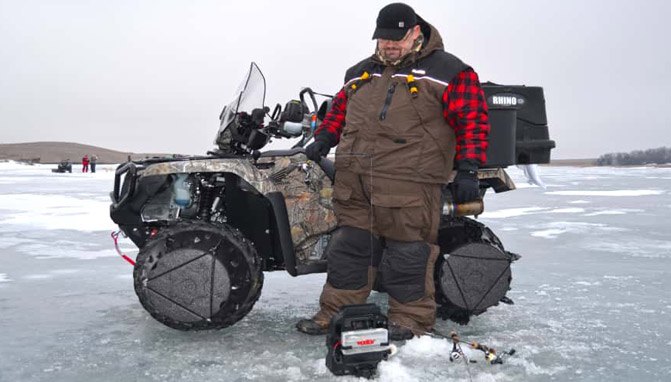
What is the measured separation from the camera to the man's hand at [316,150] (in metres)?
3.25

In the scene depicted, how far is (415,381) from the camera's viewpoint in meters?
2.47

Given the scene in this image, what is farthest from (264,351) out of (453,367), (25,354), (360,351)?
(25,354)

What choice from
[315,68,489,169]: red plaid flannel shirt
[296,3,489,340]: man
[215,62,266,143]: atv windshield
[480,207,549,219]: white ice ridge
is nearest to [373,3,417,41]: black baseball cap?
[296,3,489,340]: man

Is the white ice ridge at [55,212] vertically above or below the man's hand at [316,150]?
below

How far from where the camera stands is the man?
9.85 ft

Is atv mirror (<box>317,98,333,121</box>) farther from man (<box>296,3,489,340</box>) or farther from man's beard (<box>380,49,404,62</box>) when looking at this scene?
man's beard (<box>380,49,404,62</box>)

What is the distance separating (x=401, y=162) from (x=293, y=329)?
1.10m

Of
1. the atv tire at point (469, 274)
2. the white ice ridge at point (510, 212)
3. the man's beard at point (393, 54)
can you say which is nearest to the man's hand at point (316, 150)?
the man's beard at point (393, 54)

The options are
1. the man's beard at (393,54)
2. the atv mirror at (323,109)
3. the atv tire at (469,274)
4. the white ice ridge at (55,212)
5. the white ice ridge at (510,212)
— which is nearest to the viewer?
the man's beard at (393,54)

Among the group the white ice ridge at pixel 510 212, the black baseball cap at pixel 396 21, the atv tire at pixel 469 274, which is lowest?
the white ice ridge at pixel 510 212

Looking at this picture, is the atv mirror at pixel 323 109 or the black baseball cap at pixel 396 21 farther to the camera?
the atv mirror at pixel 323 109

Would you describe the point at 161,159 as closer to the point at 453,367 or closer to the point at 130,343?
the point at 130,343

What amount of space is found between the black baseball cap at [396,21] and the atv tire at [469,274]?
1.09m

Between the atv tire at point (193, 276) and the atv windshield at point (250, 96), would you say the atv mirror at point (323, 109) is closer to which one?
the atv windshield at point (250, 96)
